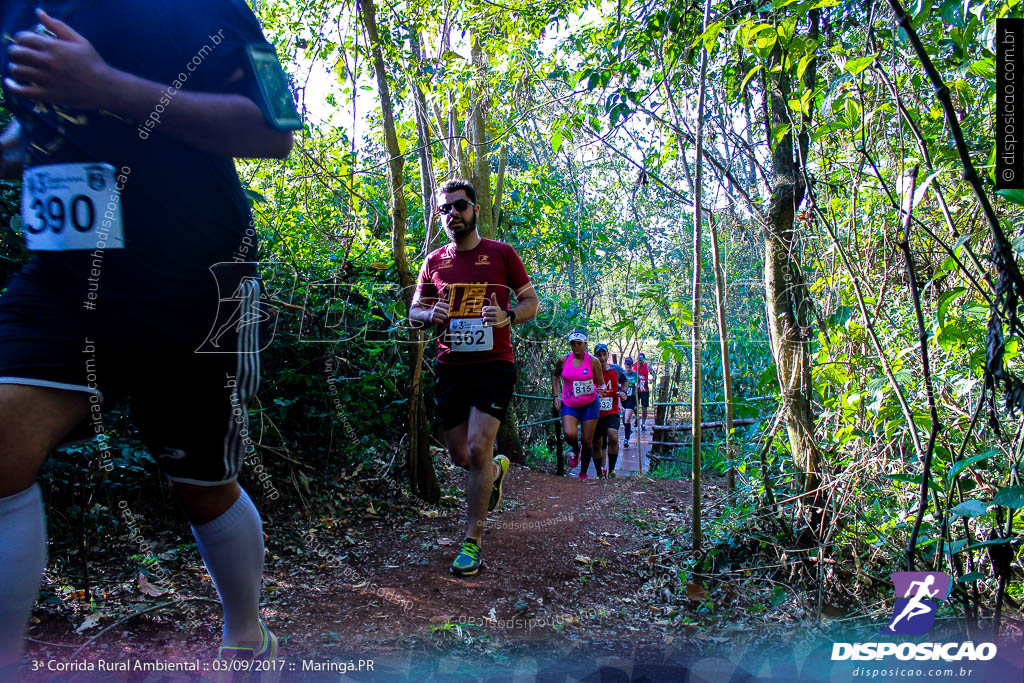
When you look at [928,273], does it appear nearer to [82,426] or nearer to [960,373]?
[960,373]

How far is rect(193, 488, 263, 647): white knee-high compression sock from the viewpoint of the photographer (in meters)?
1.56

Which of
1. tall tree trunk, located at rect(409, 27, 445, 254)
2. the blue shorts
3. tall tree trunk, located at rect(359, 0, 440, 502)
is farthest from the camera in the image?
the blue shorts

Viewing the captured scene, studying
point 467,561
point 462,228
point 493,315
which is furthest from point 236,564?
point 462,228

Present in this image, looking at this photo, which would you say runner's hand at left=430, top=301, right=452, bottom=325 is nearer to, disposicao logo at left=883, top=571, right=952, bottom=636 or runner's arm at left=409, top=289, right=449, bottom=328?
runner's arm at left=409, top=289, right=449, bottom=328

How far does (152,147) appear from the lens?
1452 millimetres

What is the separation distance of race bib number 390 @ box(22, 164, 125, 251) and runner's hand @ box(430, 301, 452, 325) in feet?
6.62

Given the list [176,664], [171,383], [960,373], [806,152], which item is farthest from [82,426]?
[806,152]

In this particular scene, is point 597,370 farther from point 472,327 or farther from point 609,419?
point 472,327

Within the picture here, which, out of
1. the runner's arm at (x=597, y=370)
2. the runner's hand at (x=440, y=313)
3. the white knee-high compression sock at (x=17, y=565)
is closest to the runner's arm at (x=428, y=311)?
the runner's hand at (x=440, y=313)

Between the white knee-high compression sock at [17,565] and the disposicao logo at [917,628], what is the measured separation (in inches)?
79.7

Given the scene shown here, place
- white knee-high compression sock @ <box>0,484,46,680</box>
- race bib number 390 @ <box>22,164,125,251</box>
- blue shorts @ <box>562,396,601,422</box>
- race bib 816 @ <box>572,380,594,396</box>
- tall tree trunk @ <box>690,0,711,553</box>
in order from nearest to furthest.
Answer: white knee-high compression sock @ <box>0,484,46,680</box>
race bib number 390 @ <box>22,164,125,251</box>
tall tree trunk @ <box>690,0,711,553</box>
race bib 816 @ <box>572,380,594,396</box>
blue shorts @ <box>562,396,601,422</box>

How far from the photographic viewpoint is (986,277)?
1.90 meters

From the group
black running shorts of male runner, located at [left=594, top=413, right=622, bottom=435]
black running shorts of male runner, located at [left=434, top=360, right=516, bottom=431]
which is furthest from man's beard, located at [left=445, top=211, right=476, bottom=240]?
black running shorts of male runner, located at [left=594, top=413, right=622, bottom=435]

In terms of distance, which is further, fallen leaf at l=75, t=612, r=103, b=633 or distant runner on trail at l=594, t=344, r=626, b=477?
distant runner on trail at l=594, t=344, r=626, b=477
